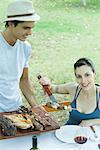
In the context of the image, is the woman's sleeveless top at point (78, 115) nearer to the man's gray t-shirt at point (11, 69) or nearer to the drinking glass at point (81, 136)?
the drinking glass at point (81, 136)

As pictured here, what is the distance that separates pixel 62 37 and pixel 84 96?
280 centimetres

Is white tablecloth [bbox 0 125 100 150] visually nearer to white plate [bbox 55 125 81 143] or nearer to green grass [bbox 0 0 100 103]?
white plate [bbox 55 125 81 143]

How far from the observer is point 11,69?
222 cm

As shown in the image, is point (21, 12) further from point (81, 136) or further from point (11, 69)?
point (81, 136)

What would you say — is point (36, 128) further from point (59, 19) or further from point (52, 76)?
point (59, 19)

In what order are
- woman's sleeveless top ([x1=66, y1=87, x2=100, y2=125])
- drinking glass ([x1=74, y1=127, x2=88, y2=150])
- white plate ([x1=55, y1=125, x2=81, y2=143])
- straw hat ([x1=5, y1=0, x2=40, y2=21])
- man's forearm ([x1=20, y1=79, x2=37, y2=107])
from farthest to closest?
man's forearm ([x1=20, y1=79, x2=37, y2=107]) → woman's sleeveless top ([x1=66, y1=87, x2=100, y2=125]) → straw hat ([x1=5, y1=0, x2=40, y2=21]) → white plate ([x1=55, y1=125, x2=81, y2=143]) → drinking glass ([x1=74, y1=127, x2=88, y2=150])

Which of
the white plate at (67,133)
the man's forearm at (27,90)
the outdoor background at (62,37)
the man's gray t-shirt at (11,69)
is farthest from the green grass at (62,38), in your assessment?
the white plate at (67,133)

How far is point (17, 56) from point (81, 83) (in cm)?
44

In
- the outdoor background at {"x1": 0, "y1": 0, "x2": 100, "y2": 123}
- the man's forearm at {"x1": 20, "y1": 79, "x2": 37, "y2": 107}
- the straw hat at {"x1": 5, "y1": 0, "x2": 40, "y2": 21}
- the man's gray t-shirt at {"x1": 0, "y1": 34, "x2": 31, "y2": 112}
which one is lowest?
the outdoor background at {"x1": 0, "y1": 0, "x2": 100, "y2": 123}

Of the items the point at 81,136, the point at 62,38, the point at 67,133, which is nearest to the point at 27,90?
the point at 67,133

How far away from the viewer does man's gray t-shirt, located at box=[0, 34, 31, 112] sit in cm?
219

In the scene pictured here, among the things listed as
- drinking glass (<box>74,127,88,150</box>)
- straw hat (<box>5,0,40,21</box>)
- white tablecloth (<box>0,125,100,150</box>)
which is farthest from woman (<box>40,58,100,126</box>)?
straw hat (<box>5,0,40,21</box>)

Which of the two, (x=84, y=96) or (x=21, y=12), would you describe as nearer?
(x=21, y=12)

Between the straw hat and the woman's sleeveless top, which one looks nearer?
the straw hat
